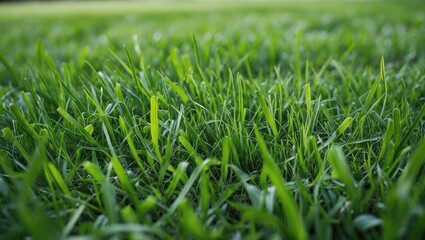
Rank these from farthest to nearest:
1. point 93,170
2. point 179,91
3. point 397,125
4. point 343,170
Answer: point 179,91 → point 397,125 → point 93,170 → point 343,170

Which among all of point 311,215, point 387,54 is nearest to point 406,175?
point 311,215

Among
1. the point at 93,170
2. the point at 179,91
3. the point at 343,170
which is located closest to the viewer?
the point at 343,170

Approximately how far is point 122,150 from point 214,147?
313 millimetres

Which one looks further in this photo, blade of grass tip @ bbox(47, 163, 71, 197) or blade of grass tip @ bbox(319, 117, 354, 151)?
blade of grass tip @ bbox(319, 117, 354, 151)

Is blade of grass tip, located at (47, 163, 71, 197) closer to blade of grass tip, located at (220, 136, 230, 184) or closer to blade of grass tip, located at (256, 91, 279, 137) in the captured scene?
blade of grass tip, located at (220, 136, 230, 184)

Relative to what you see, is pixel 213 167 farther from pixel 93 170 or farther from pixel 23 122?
pixel 23 122

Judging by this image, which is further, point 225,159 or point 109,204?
point 225,159

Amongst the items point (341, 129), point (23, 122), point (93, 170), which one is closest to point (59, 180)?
point (93, 170)

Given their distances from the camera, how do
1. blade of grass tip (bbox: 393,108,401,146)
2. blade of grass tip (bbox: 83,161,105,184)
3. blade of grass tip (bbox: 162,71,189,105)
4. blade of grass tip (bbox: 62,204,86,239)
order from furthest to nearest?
blade of grass tip (bbox: 162,71,189,105) → blade of grass tip (bbox: 393,108,401,146) → blade of grass tip (bbox: 83,161,105,184) → blade of grass tip (bbox: 62,204,86,239)

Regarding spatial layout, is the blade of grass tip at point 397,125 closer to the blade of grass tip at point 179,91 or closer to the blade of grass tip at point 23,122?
the blade of grass tip at point 179,91

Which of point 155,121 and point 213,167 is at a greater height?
point 155,121

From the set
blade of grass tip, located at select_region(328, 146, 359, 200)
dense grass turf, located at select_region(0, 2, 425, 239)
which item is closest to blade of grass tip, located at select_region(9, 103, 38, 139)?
dense grass turf, located at select_region(0, 2, 425, 239)

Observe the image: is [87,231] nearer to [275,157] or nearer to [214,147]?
[214,147]

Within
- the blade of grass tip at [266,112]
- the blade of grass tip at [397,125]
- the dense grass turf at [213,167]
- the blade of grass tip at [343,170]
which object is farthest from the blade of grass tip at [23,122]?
the blade of grass tip at [397,125]
